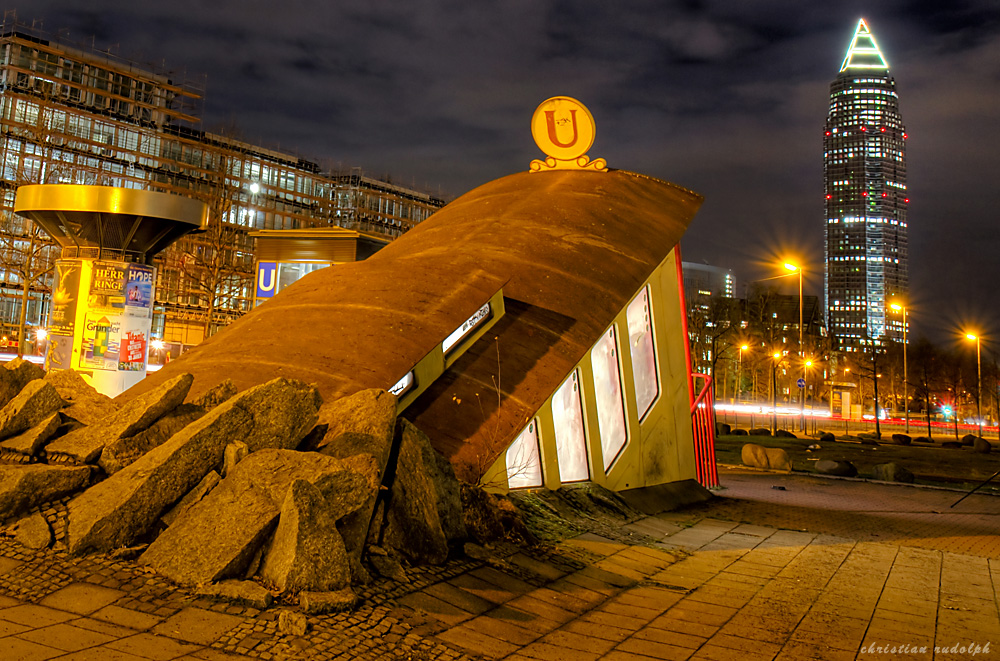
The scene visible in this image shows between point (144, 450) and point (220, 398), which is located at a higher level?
point (220, 398)

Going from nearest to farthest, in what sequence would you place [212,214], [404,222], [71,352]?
[71,352] → [212,214] → [404,222]

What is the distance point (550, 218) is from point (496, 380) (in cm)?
565

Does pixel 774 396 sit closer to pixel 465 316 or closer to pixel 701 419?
pixel 701 419

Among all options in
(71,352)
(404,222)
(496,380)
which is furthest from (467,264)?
(404,222)

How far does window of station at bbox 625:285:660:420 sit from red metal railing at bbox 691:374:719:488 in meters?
1.92

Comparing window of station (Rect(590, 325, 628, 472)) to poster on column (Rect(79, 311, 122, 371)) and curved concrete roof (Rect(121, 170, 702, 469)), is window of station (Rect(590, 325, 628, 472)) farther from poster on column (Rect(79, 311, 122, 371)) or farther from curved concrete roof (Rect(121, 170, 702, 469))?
poster on column (Rect(79, 311, 122, 371))

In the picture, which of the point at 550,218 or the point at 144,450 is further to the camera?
the point at 550,218

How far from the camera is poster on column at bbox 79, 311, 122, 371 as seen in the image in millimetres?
18141

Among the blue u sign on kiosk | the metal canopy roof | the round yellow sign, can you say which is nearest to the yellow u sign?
the round yellow sign

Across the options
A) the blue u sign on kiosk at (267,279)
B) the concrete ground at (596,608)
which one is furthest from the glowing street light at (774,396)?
the concrete ground at (596,608)

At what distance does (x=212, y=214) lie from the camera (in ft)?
166

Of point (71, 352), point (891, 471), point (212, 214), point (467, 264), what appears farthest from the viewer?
point (212, 214)

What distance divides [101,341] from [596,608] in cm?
1572

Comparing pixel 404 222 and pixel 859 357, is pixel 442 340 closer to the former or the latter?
pixel 859 357
